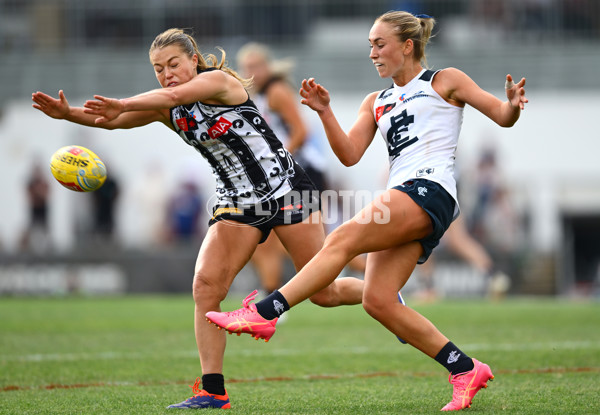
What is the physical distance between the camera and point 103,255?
55.9ft

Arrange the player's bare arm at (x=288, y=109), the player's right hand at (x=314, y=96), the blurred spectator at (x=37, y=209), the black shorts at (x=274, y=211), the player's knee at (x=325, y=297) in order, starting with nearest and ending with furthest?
the player's right hand at (x=314, y=96) → the black shorts at (x=274, y=211) → the player's knee at (x=325, y=297) → the player's bare arm at (x=288, y=109) → the blurred spectator at (x=37, y=209)

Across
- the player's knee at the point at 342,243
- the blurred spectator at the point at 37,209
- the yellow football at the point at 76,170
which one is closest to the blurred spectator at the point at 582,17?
the blurred spectator at the point at 37,209

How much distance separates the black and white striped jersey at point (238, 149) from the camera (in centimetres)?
505

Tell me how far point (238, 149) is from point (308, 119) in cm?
874

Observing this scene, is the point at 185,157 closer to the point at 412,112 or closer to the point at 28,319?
the point at 28,319

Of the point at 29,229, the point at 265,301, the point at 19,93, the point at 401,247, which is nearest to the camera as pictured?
the point at 265,301

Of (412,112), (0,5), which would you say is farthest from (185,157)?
(412,112)

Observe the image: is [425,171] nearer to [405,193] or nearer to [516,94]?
[405,193]

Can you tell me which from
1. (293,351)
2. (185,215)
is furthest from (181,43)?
(185,215)

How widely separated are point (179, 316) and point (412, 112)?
686 cm

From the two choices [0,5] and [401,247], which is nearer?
[401,247]

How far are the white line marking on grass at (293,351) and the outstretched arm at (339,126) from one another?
105 inches

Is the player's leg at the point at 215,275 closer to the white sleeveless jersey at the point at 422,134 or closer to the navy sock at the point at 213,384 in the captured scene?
the navy sock at the point at 213,384

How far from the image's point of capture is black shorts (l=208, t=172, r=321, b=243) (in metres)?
5.14
